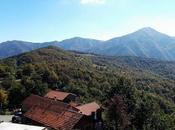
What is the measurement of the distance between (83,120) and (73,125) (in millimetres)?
2342

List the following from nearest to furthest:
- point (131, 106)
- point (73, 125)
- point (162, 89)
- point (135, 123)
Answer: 1. point (73, 125)
2. point (135, 123)
3. point (131, 106)
4. point (162, 89)

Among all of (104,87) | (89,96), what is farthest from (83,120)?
(104,87)

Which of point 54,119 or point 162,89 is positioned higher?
point 54,119

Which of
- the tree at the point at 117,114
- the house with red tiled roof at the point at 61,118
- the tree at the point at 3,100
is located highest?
the tree at the point at 117,114

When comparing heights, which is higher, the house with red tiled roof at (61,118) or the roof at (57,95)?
the house with red tiled roof at (61,118)

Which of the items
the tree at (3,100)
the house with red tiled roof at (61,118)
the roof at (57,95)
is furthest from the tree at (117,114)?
the tree at (3,100)

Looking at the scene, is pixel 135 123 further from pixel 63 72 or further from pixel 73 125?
pixel 63 72

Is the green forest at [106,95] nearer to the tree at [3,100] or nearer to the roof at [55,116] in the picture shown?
the tree at [3,100]

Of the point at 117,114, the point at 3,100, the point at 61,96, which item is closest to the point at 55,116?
the point at 117,114

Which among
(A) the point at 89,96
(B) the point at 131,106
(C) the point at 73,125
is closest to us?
(C) the point at 73,125

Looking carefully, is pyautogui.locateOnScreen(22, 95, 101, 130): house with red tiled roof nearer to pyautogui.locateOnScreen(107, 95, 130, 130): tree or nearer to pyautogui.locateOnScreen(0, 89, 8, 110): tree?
pyautogui.locateOnScreen(107, 95, 130, 130): tree

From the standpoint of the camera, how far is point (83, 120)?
56625 millimetres

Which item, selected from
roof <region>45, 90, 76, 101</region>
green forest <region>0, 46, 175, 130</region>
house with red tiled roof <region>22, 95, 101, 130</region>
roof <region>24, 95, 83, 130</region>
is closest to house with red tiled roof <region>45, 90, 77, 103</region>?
roof <region>45, 90, 76, 101</region>

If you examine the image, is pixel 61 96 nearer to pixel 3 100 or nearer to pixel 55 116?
pixel 3 100
